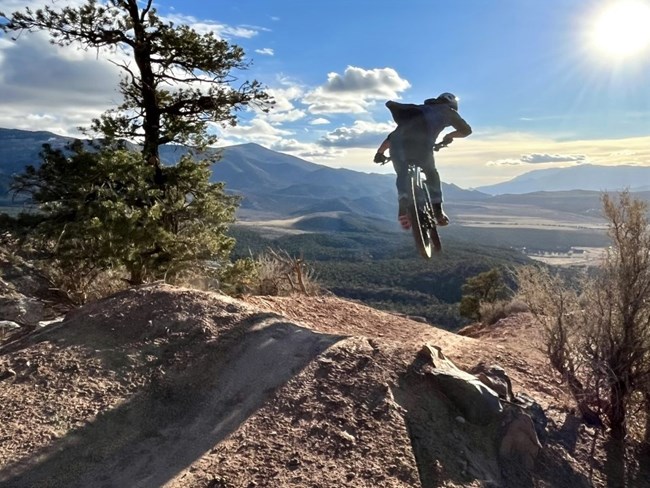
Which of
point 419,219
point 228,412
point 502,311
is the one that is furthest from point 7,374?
point 502,311

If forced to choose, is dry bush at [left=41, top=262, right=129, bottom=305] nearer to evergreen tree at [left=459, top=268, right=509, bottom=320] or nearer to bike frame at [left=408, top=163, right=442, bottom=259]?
bike frame at [left=408, top=163, right=442, bottom=259]

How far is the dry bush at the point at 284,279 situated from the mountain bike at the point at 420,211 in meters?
5.50

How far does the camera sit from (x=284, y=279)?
12.6 meters

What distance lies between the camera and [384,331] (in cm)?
913

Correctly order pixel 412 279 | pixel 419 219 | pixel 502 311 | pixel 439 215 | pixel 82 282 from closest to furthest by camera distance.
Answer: pixel 419 219
pixel 439 215
pixel 82 282
pixel 502 311
pixel 412 279

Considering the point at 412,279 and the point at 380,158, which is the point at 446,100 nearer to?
the point at 380,158

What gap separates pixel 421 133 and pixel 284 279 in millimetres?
6674

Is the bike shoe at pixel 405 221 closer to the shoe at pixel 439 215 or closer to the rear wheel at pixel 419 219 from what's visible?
the rear wheel at pixel 419 219

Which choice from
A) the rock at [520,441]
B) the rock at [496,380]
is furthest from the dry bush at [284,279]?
the rock at [520,441]

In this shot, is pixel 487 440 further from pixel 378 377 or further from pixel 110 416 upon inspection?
pixel 110 416

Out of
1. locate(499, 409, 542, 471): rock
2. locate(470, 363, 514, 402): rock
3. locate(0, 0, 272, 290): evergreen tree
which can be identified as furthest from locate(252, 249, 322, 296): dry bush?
locate(499, 409, 542, 471): rock

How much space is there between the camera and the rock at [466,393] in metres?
5.17

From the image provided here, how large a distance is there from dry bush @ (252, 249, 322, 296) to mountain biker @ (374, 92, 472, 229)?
572 cm

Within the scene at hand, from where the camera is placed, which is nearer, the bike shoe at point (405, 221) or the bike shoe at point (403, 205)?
the bike shoe at point (403, 205)
